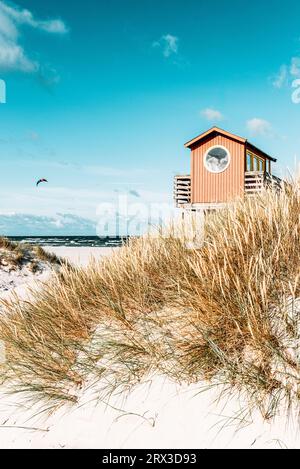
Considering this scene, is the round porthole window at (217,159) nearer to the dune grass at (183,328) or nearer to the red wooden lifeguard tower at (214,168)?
the red wooden lifeguard tower at (214,168)

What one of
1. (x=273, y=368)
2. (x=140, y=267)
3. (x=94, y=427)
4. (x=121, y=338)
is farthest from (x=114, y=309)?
A: (x=273, y=368)

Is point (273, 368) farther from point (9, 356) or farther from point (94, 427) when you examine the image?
point (9, 356)

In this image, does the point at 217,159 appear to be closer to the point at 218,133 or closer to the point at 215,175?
the point at 215,175

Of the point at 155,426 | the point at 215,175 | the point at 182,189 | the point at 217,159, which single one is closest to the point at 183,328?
the point at 155,426

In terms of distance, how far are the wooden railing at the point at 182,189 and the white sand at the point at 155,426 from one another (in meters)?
22.0

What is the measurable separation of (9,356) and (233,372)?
248 centimetres

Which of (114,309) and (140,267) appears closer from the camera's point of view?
(114,309)

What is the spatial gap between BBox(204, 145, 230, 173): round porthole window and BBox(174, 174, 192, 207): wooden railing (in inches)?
57.4

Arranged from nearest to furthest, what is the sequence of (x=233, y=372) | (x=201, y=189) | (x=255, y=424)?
(x=255, y=424) < (x=233, y=372) < (x=201, y=189)

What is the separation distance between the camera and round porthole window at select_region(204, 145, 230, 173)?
79.6 feet

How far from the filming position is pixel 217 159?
24.7 metres

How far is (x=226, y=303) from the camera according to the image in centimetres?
319

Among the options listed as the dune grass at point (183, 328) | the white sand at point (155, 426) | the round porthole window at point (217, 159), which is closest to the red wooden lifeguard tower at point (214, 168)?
the round porthole window at point (217, 159)

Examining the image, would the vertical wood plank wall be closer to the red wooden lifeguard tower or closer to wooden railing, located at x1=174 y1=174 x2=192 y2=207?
the red wooden lifeguard tower
